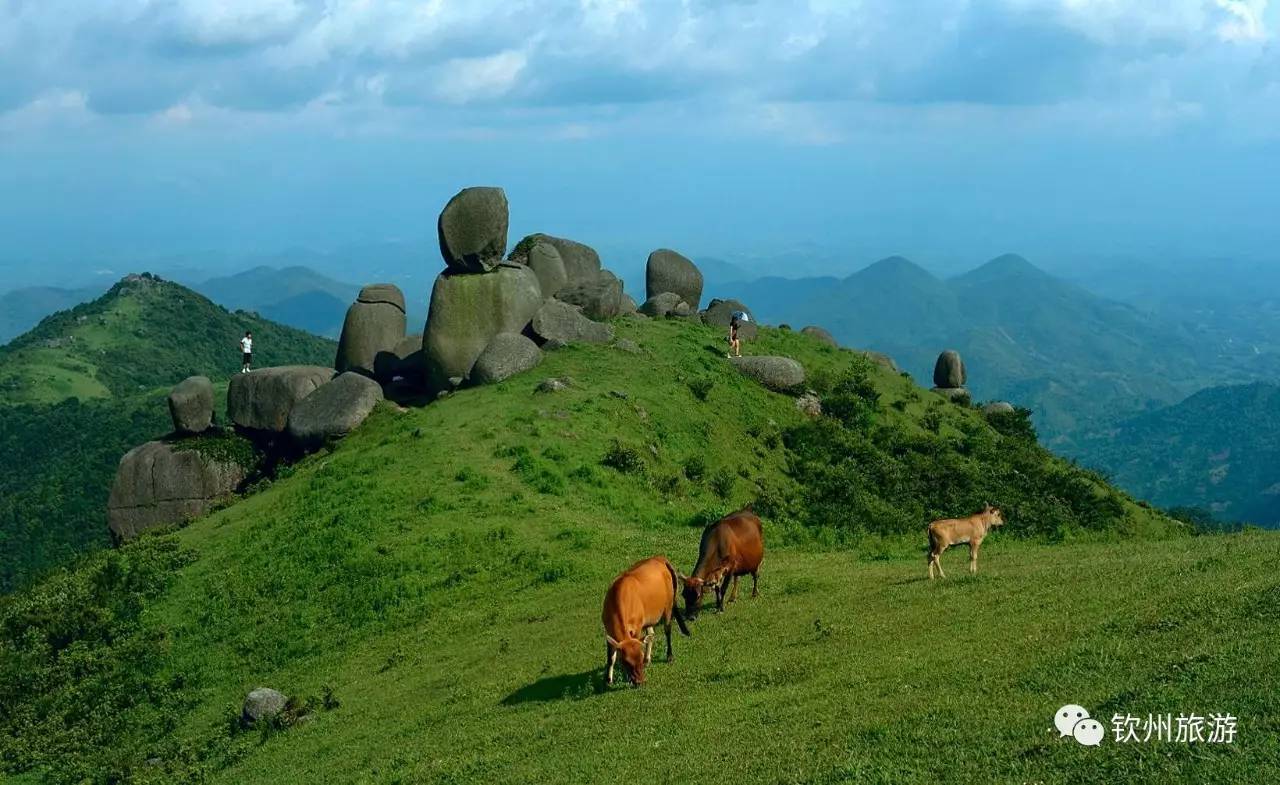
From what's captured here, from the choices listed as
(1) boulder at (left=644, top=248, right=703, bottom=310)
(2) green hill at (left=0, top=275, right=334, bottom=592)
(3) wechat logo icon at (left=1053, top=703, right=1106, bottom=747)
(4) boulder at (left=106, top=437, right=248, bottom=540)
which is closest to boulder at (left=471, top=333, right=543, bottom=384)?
(4) boulder at (left=106, top=437, right=248, bottom=540)

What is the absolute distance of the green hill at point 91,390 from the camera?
9148 cm

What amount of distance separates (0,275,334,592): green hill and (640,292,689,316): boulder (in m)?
39.6

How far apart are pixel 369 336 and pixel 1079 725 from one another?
46161 mm

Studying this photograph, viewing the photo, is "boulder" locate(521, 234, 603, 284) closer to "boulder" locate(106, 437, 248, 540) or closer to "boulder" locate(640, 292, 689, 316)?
"boulder" locate(640, 292, 689, 316)

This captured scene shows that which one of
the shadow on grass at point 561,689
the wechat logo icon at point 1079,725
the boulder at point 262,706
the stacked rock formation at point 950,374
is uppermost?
the stacked rock formation at point 950,374

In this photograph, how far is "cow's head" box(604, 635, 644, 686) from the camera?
18703 mm

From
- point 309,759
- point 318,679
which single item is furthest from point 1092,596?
point 318,679

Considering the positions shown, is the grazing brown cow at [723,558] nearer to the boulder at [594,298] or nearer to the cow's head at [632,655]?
the cow's head at [632,655]

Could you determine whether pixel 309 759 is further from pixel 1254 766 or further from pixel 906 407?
pixel 906 407

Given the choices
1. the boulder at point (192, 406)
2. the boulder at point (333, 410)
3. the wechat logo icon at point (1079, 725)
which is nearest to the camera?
the wechat logo icon at point (1079, 725)

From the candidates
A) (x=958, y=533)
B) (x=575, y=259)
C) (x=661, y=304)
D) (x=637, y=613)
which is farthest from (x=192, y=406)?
(x=958, y=533)

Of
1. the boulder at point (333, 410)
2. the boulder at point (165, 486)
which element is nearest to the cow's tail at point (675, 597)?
the boulder at point (333, 410)

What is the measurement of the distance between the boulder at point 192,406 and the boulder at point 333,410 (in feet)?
14.2

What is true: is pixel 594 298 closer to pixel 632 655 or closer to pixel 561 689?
pixel 561 689
